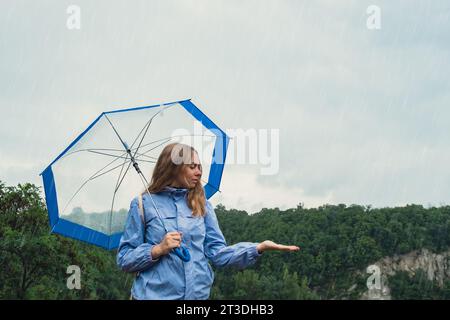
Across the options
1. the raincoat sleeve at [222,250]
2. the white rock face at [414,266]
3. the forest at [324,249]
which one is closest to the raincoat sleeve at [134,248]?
the raincoat sleeve at [222,250]

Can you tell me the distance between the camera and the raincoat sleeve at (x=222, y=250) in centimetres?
409

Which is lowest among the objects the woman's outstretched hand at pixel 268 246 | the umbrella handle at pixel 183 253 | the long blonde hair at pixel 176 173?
the umbrella handle at pixel 183 253

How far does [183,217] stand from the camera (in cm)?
411

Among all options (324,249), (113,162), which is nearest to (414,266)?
(324,249)

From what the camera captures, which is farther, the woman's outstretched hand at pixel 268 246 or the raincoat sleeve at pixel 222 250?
the raincoat sleeve at pixel 222 250

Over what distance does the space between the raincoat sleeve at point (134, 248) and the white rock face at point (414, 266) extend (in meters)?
113

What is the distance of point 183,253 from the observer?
396cm

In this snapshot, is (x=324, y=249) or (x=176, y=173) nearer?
(x=176, y=173)

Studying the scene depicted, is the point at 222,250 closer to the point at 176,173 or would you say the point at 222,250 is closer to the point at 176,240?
the point at 176,240

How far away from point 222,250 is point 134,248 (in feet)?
1.58

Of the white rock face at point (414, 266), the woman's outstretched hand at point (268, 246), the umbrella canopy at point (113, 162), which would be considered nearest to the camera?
the woman's outstretched hand at point (268, 246)

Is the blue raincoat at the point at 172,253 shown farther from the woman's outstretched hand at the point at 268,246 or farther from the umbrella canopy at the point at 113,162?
the umbrella canopy at the point at 113,162

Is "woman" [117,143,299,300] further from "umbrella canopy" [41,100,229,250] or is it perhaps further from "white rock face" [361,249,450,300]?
"white rock face" [361,249,450,300]
